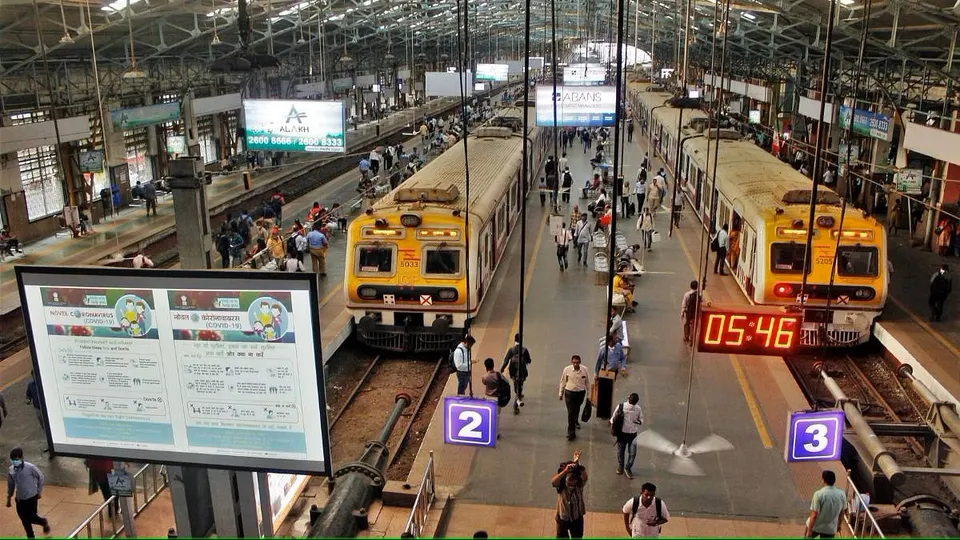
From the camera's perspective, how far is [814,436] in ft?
28.0

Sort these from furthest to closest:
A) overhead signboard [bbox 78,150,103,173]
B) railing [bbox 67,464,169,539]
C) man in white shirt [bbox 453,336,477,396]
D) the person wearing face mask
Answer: overhead signboard [bbox 78,150,103,173], man in white shirt [bbox 453,336,477,396], the person wearing face mask, railing [bbox 67,464,169,539]

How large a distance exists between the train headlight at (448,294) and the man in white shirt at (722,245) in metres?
6.99

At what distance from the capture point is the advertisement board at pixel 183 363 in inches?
238

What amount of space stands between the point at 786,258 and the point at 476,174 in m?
7.29

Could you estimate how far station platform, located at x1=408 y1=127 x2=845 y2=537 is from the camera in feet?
29.6

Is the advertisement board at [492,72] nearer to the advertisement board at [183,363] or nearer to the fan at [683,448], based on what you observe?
the fan at [683,448]

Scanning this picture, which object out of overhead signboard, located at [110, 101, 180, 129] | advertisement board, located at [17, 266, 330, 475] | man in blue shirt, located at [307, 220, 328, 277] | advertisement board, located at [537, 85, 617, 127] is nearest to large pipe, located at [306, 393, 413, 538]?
advertisement board, located at [17, 266, 330, 475]

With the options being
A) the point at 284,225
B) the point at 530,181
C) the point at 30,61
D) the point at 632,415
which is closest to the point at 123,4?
the point at 30,61

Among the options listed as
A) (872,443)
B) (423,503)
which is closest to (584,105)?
(872,443)

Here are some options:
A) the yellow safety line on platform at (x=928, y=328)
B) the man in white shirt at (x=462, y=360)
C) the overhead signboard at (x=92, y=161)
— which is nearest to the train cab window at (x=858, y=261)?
the yellow safety line on platform at (x=928, y=328)

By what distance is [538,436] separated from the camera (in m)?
10.9

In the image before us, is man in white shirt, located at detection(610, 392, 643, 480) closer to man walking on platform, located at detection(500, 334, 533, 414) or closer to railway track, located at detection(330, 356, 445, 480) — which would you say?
man walking on platform, located at detection(500, 334, 533, 414)

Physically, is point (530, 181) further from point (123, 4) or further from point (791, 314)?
point (791, 314)

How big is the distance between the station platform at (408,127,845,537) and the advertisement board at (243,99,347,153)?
7.96 m
